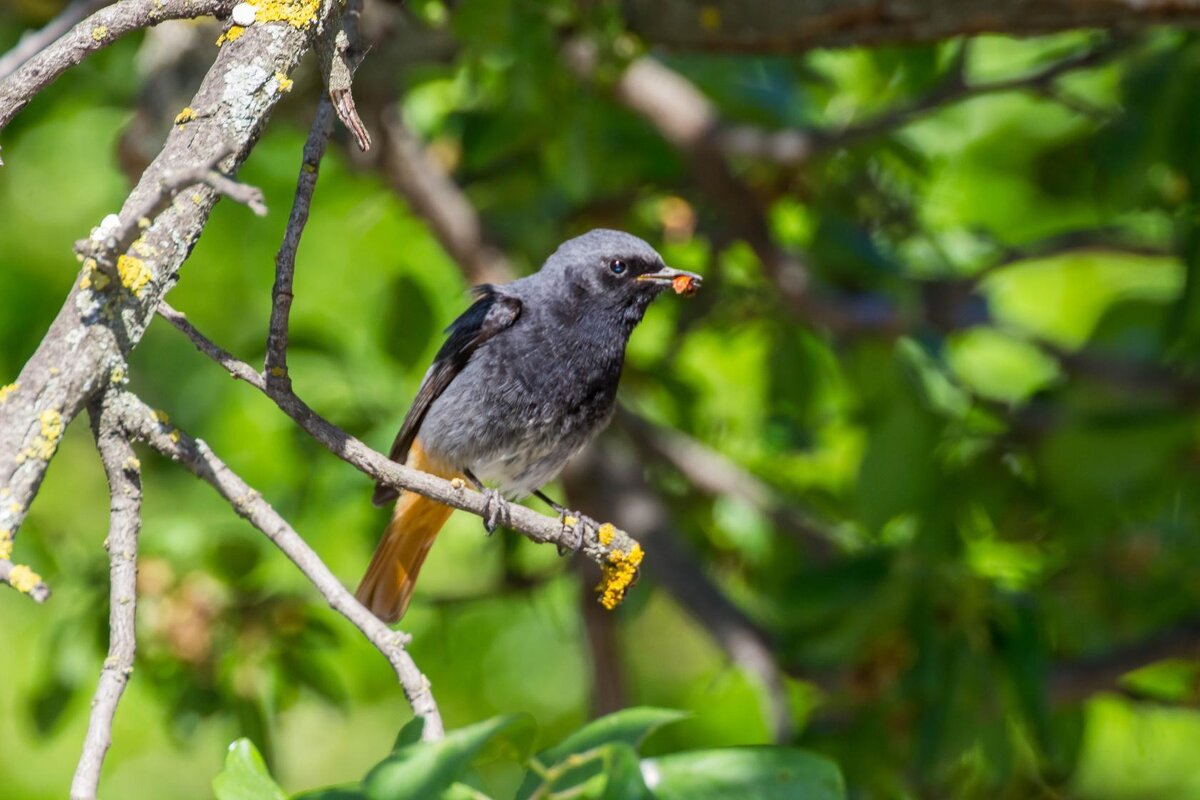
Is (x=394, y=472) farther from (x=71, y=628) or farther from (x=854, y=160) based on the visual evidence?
(x=854, y=160)

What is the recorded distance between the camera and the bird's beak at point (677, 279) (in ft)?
14.0

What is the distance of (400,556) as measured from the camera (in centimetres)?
445

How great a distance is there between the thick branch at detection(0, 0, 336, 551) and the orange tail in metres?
2.24

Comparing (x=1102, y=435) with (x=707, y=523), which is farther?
(x=707, y=523)

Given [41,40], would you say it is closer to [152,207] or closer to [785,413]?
[152,207]

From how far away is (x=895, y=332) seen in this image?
5023 millimetres

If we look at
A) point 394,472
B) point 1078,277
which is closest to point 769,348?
point 1078,277

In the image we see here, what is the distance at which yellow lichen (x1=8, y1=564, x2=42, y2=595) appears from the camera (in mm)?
1780

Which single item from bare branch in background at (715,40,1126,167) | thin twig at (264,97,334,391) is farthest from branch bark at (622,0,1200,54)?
thin twig at (264,97,334,391)

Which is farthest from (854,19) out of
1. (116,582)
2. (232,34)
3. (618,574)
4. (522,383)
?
(116,582)

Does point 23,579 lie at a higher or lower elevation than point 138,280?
lower

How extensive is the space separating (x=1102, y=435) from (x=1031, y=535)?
1083 mm

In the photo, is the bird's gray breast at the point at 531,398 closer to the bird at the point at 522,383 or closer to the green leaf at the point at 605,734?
the bird at the point at 522,383

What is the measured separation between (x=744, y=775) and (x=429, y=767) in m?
0.50
